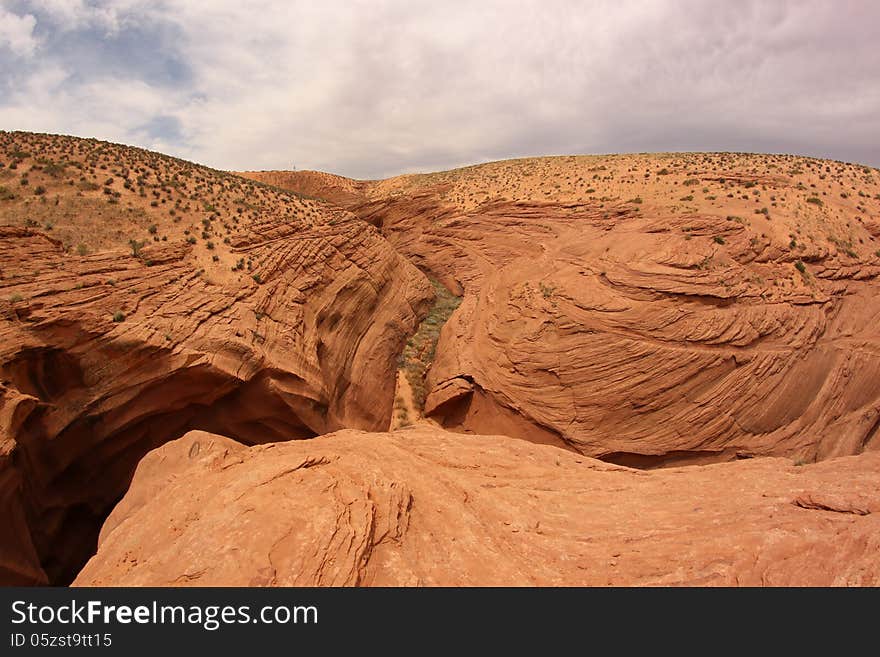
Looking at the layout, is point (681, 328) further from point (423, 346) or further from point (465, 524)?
point (465, 524)

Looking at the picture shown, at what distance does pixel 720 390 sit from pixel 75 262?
17.9 meters

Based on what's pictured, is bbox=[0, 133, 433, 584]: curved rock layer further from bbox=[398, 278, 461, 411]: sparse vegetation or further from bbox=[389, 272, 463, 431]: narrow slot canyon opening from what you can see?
bbox=[398, 278, 461, 411]: sparse vegetation

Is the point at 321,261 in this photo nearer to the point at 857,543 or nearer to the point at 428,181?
the point at 857,543

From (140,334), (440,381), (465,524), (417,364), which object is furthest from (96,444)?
(417,364)

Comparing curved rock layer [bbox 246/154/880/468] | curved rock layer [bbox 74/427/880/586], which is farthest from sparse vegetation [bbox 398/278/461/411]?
curved rock layer [bbox 74/427/880/586]

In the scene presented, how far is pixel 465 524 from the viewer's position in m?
5.94

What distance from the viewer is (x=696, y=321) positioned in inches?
565

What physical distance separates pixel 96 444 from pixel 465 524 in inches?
352

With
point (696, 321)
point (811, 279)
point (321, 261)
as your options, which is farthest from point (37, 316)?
point (811, 279)

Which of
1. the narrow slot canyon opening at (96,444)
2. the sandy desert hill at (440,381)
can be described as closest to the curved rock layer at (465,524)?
the sandy desert hill at (440,381)

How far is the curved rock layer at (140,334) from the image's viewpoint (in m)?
8.84

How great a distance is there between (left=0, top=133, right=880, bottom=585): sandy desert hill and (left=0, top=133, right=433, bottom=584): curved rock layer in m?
0.07

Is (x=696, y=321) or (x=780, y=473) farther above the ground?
(x=696, y=321)

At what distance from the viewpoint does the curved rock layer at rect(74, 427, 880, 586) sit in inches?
185
